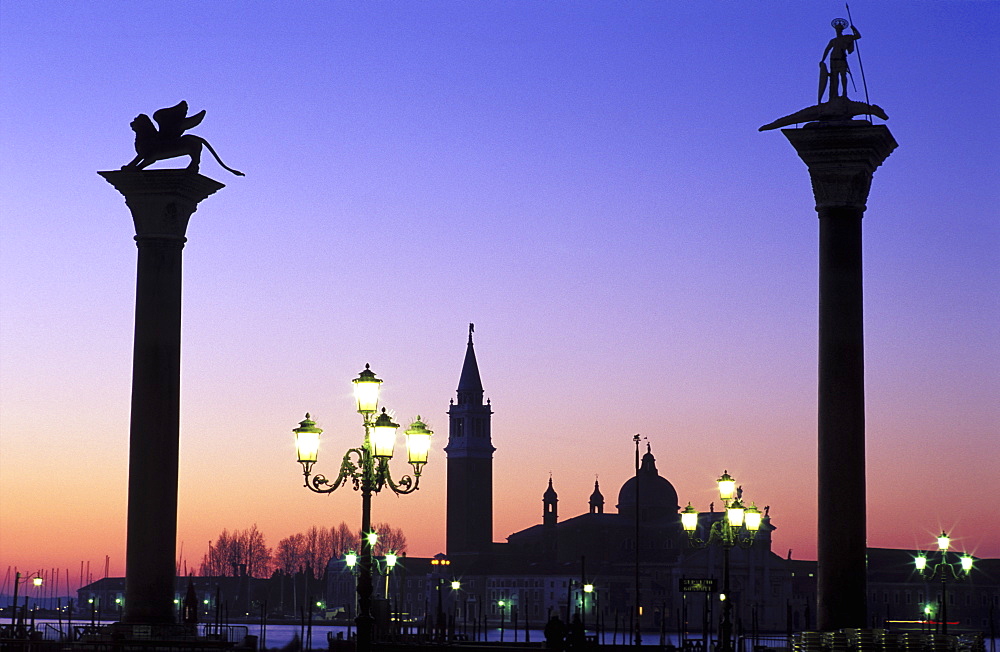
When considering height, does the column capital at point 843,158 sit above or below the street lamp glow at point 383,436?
above

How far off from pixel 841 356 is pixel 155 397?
48.3 feet

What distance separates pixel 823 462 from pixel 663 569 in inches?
5296

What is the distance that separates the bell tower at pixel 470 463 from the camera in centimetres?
16362

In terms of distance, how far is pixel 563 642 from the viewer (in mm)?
36062

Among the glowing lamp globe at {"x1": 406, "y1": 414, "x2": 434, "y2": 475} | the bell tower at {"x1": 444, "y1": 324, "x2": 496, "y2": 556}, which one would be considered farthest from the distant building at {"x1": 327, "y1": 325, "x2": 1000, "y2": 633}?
the glowing lamp globe at {"x1": 406, "y1": 414, "x2": 434, "y2": 475}

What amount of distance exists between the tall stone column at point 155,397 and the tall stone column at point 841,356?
1375cm

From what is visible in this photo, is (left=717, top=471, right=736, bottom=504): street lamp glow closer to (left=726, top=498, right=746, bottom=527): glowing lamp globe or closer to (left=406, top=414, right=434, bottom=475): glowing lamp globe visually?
(left=726, top=498, right=746, bottom=527): glowing lamp globe

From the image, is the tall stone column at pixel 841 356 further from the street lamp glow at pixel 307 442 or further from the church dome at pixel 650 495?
the church dome at pixel 650 495

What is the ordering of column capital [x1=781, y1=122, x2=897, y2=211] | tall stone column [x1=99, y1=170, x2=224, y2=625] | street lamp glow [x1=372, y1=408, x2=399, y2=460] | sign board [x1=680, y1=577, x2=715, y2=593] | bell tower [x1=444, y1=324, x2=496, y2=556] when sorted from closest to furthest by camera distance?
street lamp glow [x1=372, y1=408, x2=399, y2=460] → column capital [x1=781, y1=122, x2=897, y2=211] → sign board [x1=680, y1=577, x2=715, y2=593] → tall stone column [x1=99, y1=170, x2=224, y2=625] → bell tower [x1=444, y1=324, x2=496, y2=556]

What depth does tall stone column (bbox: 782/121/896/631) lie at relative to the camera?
85.7 ft

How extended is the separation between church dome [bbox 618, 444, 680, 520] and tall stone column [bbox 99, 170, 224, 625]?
130 m

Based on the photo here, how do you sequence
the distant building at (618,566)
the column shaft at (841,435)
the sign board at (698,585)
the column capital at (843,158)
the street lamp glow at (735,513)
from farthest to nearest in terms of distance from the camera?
the distant building at (618,566) → the sign board at (698,585) → the street lamp glow at (735,513) → the column capital at (843,158) → the column shaft at (841,435)

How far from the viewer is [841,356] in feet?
86.7

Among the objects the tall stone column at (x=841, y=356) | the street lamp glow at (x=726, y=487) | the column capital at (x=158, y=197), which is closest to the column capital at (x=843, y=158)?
the tall stone column at (x=841, y=356)
